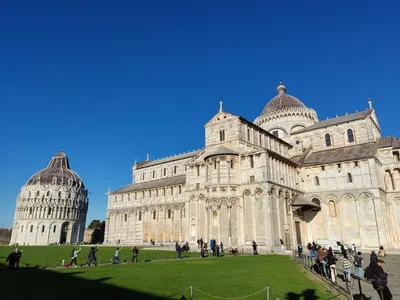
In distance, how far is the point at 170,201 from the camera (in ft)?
174

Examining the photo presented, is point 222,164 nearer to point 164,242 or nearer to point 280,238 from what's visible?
point 280,238

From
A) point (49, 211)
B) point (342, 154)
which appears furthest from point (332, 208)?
point (49, 211)

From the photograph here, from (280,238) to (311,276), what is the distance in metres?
18.7

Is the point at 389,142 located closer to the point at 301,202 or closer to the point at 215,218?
the point at 301,202

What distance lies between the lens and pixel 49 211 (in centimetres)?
8356

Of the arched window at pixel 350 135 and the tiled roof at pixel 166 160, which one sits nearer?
the arched window at pixel 350 135

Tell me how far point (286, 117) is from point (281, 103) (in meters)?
4.18

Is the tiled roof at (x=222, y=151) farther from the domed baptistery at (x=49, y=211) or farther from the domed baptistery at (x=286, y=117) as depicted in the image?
the domed baptistery at (x=49, y=211)

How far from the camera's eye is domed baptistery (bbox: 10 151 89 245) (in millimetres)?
81750

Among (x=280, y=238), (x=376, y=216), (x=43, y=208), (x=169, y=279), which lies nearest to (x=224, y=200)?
(x=280, y=238)

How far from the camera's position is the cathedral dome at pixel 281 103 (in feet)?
180

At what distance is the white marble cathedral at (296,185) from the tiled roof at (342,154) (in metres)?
0.13

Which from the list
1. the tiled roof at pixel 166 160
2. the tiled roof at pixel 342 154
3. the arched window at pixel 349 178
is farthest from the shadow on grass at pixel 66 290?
the tiled roof at pixel 166 160

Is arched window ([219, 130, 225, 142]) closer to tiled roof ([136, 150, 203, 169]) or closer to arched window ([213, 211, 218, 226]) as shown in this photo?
arched window ([213, 211, 218, 226])
